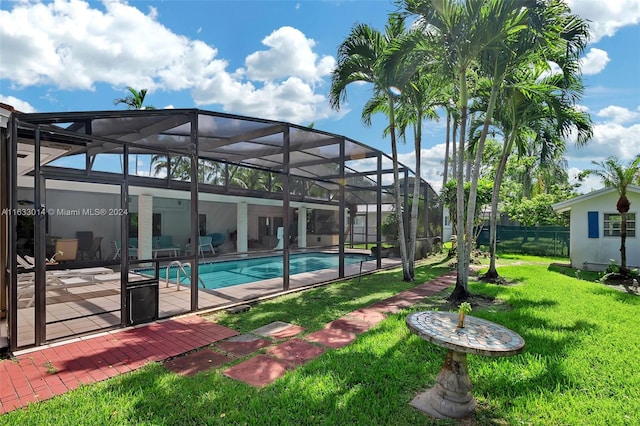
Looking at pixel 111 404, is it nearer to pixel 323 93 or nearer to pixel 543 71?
pixel 323 93

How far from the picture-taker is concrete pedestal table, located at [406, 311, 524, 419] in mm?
2625

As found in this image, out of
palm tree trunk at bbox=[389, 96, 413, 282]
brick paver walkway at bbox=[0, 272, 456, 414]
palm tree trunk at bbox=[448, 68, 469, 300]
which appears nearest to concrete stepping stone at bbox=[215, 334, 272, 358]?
brick paver walkway at bbox=[0, 272, 456, 414]

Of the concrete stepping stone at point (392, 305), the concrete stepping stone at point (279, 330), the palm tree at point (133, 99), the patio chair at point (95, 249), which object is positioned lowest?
the concrete stepping stone at point (392, 305)

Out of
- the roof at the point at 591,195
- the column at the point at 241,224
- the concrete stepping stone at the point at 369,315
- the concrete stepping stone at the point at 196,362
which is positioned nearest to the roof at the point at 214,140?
the concrete stepping stone at the point at 196,362

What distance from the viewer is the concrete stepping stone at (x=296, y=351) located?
12.7ft

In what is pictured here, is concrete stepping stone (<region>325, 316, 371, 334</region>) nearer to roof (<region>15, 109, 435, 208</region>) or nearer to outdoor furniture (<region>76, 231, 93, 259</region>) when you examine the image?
roof (<region>15, 109, 435, 208</region>)

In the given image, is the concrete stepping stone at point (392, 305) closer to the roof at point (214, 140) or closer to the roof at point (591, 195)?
the roof at point (214, 140)

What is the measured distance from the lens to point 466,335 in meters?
2.82

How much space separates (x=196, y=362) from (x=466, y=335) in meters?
2.94

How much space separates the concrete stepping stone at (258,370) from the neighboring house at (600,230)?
1283 cm

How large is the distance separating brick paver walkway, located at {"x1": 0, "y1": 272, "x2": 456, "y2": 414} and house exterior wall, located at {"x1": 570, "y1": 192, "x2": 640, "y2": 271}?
10901 millimetres

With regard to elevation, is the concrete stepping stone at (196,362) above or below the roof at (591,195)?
below

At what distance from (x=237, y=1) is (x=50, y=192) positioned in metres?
8.85

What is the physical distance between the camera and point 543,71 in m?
8.52
